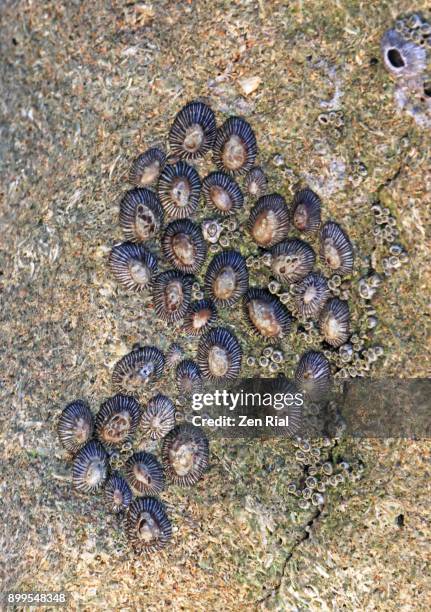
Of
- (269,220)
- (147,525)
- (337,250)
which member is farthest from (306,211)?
(147,525)

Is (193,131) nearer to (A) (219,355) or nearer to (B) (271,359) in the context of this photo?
(A) (219,355)

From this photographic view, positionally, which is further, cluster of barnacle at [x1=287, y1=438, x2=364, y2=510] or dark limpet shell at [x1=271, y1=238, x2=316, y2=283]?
dark limpet shell at [x1=271, y1=238, x2=316, y2=283]

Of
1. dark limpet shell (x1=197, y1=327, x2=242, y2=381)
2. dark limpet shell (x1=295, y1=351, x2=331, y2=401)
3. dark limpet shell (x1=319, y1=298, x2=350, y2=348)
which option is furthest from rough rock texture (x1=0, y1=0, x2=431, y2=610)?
dark limpet shell (x1=295, y1=351, x2=331, y2=401)

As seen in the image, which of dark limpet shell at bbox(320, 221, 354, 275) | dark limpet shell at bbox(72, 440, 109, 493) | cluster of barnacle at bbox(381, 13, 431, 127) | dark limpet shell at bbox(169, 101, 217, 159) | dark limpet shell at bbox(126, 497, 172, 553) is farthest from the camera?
dark limpet shell at bbox(169, 101, 217, 159)

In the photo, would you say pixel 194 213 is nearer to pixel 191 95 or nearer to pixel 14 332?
pixel 191 95

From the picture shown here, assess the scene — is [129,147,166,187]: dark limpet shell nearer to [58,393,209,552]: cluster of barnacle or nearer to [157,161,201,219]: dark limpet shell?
[157,161,201,219]: dark limpet shell

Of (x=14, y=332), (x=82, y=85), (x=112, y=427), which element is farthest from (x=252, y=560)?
(x=82, y=85)
